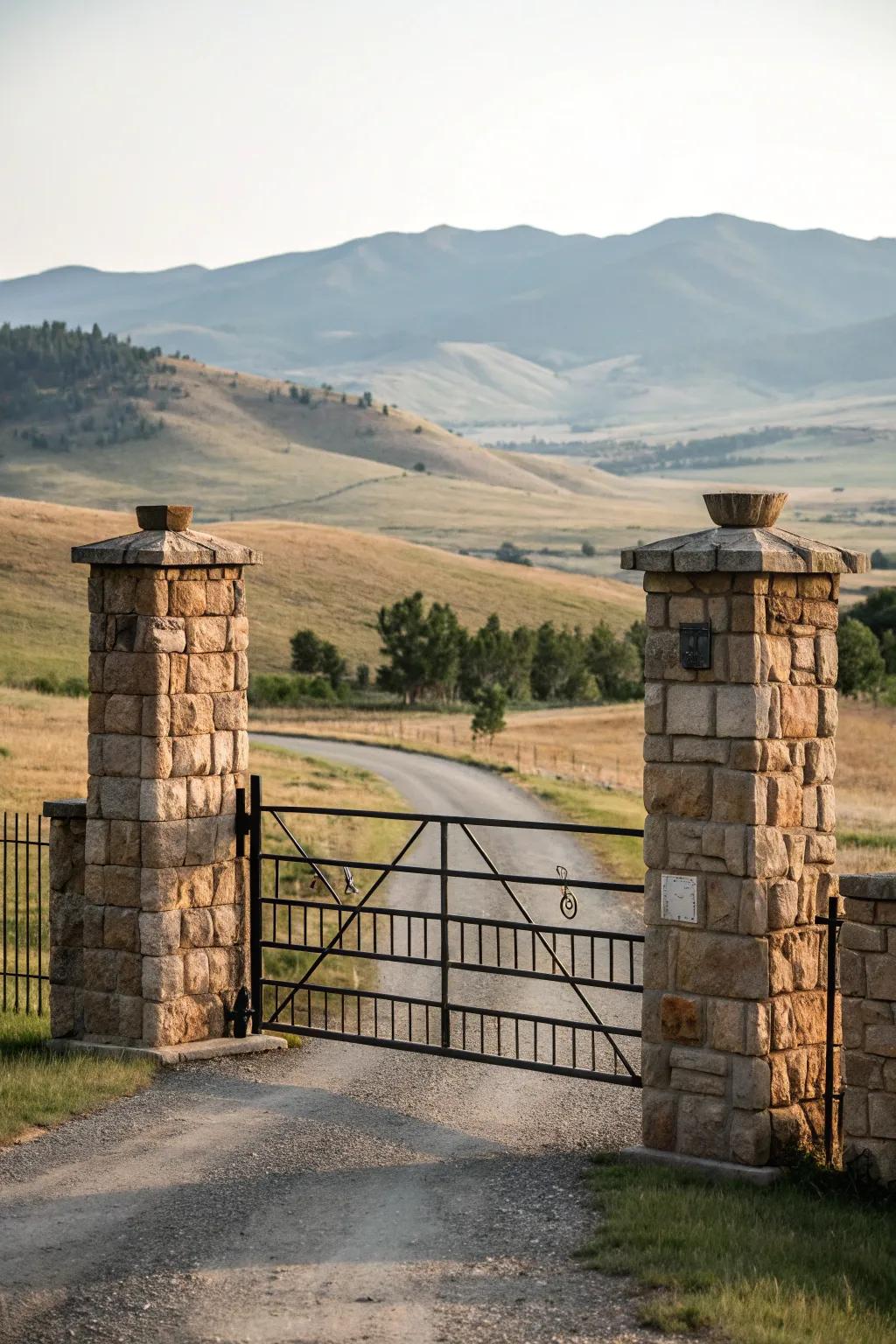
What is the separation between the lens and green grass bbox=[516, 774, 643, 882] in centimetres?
2517

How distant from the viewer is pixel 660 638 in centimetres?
979

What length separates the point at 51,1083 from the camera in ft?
37.1

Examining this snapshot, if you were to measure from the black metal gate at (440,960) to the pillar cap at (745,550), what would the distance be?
5.69 ft

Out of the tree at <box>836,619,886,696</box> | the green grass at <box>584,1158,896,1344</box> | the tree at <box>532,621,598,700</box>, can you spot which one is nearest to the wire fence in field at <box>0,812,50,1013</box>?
the green grass at <box>584,1158,896,1344</box>

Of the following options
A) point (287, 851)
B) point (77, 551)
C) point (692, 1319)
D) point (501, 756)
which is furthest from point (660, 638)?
point (501, 756)

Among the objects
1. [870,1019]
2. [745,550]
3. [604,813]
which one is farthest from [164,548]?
[604,813]

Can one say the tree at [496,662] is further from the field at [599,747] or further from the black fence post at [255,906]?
the black fence post at [255,906]

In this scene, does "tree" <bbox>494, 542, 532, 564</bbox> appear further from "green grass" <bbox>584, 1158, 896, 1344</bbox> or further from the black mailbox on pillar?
"green grass" <bbox>584, 1158, 896, 1344</bbox>

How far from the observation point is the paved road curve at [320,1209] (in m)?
7.67

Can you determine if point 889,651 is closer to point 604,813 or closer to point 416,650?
point 416,650

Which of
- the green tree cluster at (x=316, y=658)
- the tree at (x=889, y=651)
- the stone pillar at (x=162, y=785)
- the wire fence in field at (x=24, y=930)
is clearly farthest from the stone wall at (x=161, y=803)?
the tree at (x=889, y=651)

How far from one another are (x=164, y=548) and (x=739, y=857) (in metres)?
4.86

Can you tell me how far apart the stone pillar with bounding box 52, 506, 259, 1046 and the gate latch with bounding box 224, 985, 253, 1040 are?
0.07 m

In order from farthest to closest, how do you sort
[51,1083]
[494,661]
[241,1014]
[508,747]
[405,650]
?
[494,661] < [405,650] < [508,747] < [241,1014] < [51,1083]
